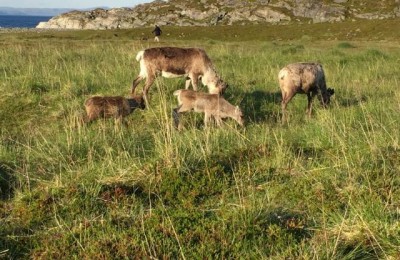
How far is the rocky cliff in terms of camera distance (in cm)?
8862

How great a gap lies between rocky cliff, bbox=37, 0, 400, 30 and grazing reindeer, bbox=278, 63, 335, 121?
77.7m

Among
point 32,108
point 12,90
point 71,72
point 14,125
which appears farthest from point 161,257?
point 71,72

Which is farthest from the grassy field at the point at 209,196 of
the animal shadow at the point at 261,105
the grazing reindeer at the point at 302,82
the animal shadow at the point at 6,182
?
the animal shadow at the point at 261,105

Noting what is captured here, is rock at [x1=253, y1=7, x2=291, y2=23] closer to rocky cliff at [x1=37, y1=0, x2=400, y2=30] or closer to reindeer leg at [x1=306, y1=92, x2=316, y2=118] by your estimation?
rocky cliff at [x1=37, y1=0, x2=400, y2=30]

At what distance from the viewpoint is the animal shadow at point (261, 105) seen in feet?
37.8

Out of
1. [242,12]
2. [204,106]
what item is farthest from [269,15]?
[204,106]

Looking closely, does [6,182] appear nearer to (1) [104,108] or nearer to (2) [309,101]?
(1) [104,108]

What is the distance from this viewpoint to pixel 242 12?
327 feet

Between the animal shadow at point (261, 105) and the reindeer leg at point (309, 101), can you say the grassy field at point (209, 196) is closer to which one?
the reindeer leg at point (309, 101)

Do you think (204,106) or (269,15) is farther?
(269,15)

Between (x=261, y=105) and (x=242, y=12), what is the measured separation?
299 feet

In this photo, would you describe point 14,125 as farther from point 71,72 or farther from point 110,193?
point 110,193

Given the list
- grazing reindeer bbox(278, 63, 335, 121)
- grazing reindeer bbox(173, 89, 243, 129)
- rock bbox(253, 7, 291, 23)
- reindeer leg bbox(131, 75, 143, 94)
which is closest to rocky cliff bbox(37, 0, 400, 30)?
rock bbox(253, 7, 291, 23)

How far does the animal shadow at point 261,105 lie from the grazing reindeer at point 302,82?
1.44 ft
